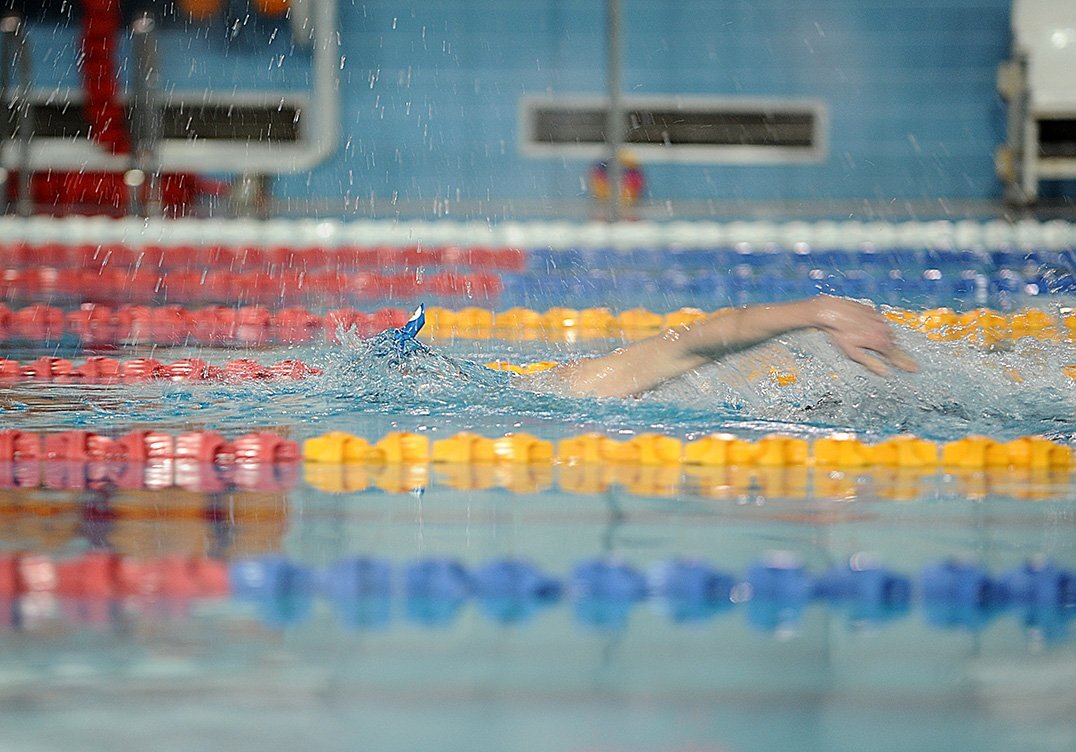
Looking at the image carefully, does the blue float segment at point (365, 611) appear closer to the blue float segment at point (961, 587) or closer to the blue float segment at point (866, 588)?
the blue float segment at point (866, 588)

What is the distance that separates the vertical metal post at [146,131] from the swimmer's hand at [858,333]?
5274mm

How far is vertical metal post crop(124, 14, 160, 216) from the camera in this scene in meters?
7.46

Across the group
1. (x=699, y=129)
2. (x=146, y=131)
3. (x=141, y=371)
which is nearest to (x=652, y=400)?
(x=141, y=371)

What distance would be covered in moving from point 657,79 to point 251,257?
385cm

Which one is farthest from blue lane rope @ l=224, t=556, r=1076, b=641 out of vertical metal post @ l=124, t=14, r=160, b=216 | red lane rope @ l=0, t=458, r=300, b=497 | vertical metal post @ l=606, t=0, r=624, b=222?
vertical metal post @ l=124, t=14, r=160, b=216

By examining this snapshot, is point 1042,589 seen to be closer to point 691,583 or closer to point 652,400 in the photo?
point 691,583

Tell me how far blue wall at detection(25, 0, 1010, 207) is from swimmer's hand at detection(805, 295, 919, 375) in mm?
6385

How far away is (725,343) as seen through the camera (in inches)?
127

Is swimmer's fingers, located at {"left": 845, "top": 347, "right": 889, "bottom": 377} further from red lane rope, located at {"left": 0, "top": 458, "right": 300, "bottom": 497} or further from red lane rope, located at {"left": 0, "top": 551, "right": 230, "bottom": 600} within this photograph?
red lane rope, located at {"left": 0, "top": 551, "right": 230, "bottom": 600}

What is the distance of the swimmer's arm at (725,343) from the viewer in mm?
2979

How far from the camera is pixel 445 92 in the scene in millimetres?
9273

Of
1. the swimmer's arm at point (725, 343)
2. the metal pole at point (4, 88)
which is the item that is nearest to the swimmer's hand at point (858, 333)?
the swimmer's arm at point (725, 343)

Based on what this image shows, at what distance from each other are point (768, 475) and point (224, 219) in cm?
590

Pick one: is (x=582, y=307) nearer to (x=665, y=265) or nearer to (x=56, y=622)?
(x=665, y=265)
